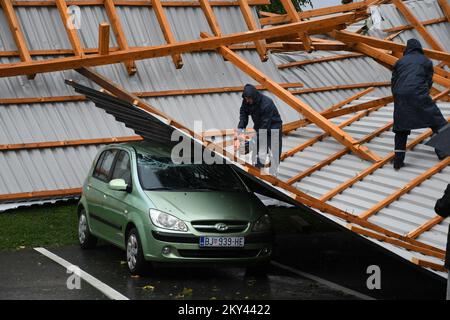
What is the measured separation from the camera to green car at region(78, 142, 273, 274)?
1155 cm

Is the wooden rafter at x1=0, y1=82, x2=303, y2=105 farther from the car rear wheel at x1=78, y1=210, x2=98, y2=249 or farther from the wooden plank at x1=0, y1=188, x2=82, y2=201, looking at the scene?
the car rear wheel at x1=78, y1=210, x2=98, y2=249

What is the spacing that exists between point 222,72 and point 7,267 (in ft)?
23.7

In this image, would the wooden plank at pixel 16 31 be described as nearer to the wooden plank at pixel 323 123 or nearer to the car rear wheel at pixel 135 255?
the wooden plank at pixel 323 123

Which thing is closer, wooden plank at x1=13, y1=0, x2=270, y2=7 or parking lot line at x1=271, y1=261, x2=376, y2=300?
parking lot line at x1=271, y1=261, x2=376, y2=300

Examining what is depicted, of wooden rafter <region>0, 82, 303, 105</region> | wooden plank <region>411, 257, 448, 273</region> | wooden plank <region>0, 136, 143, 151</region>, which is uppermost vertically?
wooden rafter <region>0, 82, 303, 105</region>

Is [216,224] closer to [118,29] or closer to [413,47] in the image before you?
[413,47]

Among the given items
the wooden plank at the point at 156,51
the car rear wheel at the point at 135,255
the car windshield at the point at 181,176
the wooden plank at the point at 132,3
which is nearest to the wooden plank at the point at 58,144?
the wooden plank at the point at 156,51

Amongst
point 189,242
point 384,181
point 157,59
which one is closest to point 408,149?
point 384,181

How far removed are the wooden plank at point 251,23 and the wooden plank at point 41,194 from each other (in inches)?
182

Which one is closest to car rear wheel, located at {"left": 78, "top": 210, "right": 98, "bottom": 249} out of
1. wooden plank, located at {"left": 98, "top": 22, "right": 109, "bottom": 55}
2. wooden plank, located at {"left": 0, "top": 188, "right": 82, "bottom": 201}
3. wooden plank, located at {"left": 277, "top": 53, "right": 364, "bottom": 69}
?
wooden plank, located at {"left": 0, "top": 188, "right": 82, "bottom": 201}

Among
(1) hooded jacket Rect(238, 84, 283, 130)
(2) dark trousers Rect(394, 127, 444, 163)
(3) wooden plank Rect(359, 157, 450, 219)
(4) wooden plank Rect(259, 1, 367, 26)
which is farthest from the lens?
(4) wooden plank Rect(259, 1, 367, 26)

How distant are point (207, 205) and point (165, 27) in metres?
6.82

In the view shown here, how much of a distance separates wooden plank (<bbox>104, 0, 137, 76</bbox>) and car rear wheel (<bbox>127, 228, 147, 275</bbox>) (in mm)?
6010
